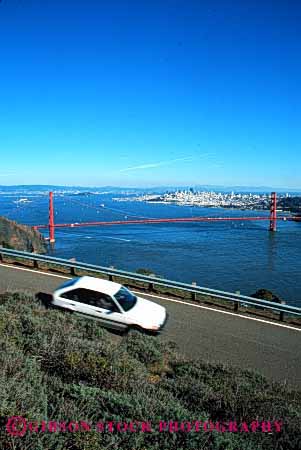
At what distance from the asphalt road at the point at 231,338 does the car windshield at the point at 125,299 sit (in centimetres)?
103

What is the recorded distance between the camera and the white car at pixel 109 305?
24.0 ft

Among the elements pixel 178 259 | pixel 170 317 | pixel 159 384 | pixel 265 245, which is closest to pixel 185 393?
pixel 159 384

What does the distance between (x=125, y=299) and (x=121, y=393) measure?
13.2 feet

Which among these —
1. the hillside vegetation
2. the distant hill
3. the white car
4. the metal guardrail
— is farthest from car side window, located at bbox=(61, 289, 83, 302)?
the distant hill

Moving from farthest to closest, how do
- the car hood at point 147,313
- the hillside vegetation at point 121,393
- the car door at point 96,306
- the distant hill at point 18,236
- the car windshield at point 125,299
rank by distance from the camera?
the distant hill at point 18,236, the car windshield at point 125,299, the car hood at point 147,313, the car door at point 96,306, the hillside vegetation at point 121,393

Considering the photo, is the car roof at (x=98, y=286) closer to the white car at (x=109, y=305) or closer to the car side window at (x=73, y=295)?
the white car at (x=109, y=305)

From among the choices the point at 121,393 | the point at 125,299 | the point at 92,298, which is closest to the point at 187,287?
the point at 125,299

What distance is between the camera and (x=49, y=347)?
462cm

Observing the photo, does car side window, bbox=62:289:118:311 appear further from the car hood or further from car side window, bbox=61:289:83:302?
the car hood

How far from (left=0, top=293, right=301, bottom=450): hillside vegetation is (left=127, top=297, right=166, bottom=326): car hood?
35.0 inches

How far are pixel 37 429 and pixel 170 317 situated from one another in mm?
6728

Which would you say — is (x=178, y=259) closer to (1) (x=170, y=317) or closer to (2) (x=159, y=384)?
(1) (x=170, y=317)

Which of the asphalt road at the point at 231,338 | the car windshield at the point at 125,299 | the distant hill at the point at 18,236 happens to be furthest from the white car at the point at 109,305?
the distant hill at the point at 18,236

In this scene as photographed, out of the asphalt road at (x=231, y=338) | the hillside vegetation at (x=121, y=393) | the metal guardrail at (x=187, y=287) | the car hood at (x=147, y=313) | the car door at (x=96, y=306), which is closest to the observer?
the hillside vegetation at (x=121, y=393)
